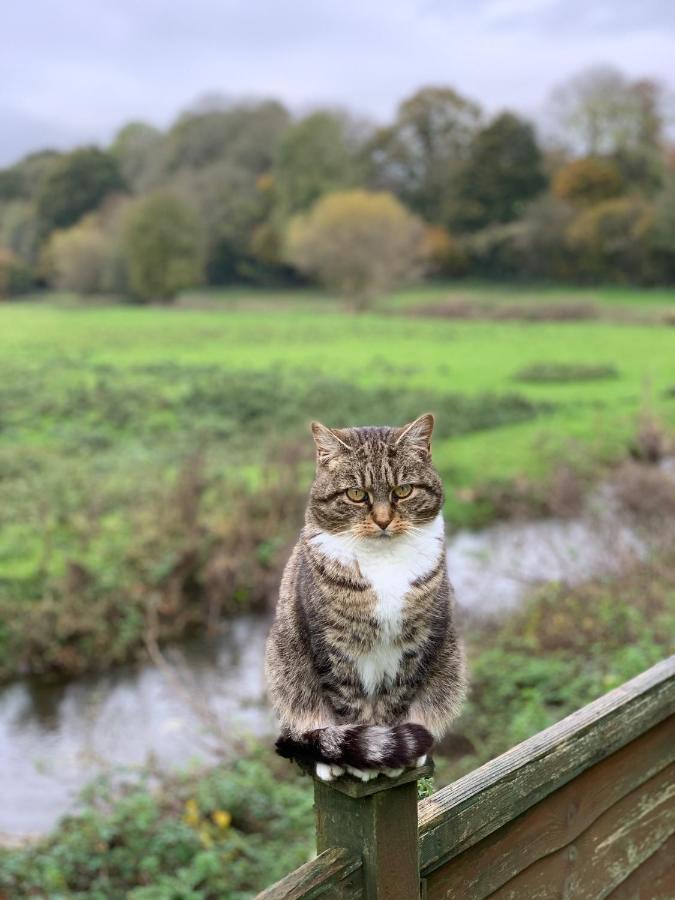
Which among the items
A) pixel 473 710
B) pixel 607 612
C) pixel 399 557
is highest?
pixel 399 557

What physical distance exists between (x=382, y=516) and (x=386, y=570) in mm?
91

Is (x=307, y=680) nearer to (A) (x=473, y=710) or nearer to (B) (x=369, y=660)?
(B) (x=369, y=660)

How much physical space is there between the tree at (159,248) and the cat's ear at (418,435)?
3291 cm

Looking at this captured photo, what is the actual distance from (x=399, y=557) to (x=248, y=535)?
7375mm

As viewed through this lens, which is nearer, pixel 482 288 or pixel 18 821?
pixel 18 821

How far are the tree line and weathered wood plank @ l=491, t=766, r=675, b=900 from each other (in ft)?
97.6

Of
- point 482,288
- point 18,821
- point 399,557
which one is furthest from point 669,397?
point 482,288

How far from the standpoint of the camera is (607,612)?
21.9 ft

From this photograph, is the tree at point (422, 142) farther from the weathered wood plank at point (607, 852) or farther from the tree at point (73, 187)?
the weathered wood plank at point (607, 852)

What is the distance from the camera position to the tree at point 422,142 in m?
40.0

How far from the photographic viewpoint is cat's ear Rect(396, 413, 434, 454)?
163cm

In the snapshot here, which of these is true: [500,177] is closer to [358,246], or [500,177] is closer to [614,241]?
[614,241]

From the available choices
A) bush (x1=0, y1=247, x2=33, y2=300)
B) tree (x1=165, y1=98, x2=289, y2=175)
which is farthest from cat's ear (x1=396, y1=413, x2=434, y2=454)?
tree (x1=165, y1=98, x2=289, y2=175)

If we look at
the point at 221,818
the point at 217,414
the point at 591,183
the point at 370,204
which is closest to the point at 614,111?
the point at 591,183
